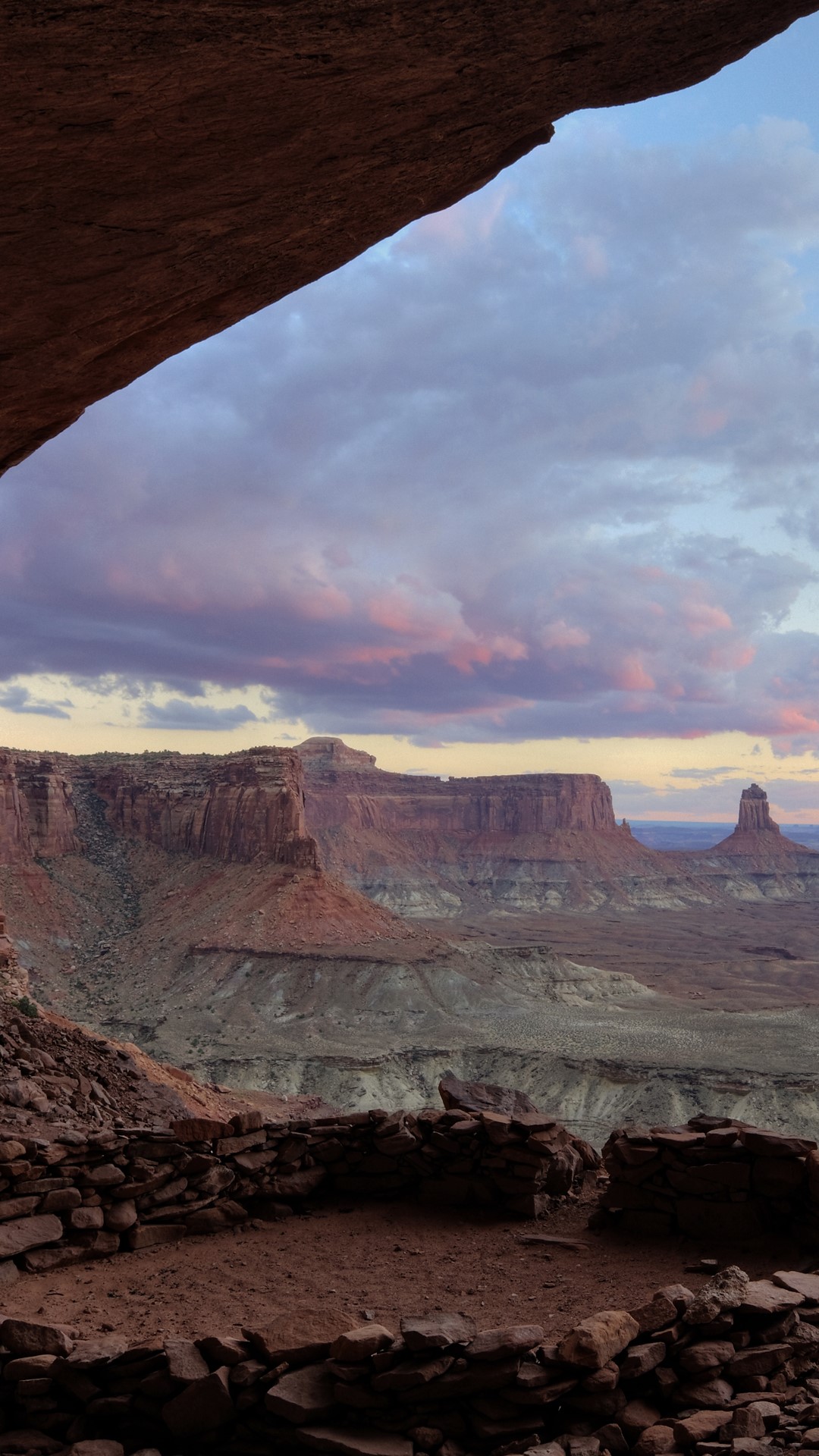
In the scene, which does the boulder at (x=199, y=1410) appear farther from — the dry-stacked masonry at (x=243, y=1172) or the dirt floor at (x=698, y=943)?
the dirt floor at (x=698, y=943)

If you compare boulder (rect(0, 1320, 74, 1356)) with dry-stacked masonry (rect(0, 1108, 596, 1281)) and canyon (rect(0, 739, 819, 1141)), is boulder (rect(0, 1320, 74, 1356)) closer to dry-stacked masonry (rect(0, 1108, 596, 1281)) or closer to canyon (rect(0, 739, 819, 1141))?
dry-stacked masonry (rect(0, 1108, 596, 1281))

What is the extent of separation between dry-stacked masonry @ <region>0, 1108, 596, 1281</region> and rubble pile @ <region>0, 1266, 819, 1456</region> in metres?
3.31

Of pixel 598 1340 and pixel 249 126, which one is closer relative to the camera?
pixel 249 126

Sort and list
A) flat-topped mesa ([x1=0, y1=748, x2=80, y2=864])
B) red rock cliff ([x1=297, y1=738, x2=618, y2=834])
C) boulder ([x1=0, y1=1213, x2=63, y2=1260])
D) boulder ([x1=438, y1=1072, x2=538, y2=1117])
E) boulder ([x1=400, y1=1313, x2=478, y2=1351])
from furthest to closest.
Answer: red rock cliff ([x1=297, y1=738, x2=618, y2=834]) → flat-topped mesa ([x1=0, y1=748, x2=80, y2=864]) → boulder ([x1=438, y1=1072, x2=538, y2=1117]) → boulder ([x1=0, y1=1213, x2=63, y2=1260]) → boulder ([x1=400, y1=1313, x2=478, y2=1351])

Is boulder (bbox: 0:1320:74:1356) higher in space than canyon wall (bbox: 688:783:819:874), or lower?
higher

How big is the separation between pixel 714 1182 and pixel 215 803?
3172 inches

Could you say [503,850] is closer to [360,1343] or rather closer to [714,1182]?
[714,1182]

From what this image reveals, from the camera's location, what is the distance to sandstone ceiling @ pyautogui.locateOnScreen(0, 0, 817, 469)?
5.30m

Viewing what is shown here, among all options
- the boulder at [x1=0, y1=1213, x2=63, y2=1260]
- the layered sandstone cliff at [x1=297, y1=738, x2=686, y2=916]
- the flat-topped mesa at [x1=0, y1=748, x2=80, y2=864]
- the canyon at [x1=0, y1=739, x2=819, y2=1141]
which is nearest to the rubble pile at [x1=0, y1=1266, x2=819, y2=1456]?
the boulder at [x1=0, y1=1213, x2=63, y2=1260]

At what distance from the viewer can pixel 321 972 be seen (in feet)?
223

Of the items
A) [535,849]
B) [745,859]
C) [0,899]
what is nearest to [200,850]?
[0,899]

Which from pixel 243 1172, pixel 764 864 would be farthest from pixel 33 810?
pixel 764 864

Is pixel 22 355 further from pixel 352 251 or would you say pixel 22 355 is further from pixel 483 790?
pixel 483 790

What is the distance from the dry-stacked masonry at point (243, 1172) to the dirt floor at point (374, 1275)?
0.98ft
